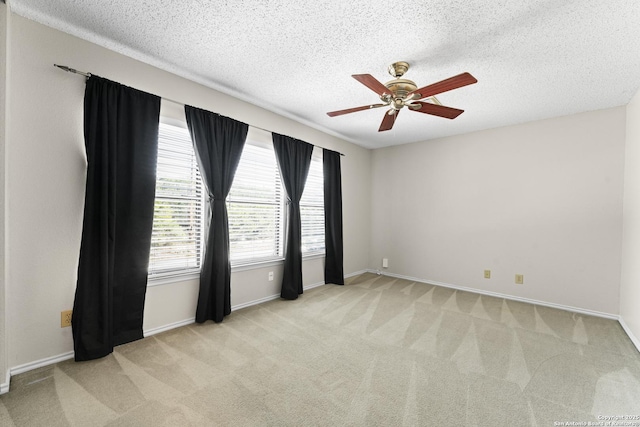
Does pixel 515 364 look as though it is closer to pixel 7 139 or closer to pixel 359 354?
pixel 359 354

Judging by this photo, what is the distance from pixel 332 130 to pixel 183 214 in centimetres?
278

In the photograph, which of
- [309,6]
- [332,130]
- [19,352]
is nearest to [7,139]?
[19,352]

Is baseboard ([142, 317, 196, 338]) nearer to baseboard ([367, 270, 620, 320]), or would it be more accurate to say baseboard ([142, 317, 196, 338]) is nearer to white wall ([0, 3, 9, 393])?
white wall ([0, 3, 9, 393])

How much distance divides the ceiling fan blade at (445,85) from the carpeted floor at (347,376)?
2.21m

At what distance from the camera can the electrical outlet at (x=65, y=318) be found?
218 cm

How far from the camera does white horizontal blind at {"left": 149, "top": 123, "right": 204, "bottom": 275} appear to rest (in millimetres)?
2729

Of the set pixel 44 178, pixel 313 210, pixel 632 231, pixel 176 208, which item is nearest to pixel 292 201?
pixel 313 210

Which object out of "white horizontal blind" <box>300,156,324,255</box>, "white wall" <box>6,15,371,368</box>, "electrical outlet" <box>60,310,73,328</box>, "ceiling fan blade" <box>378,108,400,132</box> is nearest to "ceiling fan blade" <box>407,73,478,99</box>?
"ceiling fan blade" <box>378,108,400,132</box>

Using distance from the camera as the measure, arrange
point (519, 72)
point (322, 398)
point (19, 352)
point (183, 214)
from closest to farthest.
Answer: point (322, 398) → point (19, 352) → point (519, 72) → point (183, 214)

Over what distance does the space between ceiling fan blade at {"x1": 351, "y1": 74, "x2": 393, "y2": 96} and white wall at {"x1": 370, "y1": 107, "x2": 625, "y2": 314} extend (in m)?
2.89

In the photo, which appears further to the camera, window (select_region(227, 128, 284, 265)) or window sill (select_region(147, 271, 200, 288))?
window (select_region(227, 128, 284, 265))

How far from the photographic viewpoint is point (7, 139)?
75.5 inches

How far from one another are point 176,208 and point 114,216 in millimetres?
597

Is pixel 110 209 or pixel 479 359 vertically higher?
pixel 110 209
